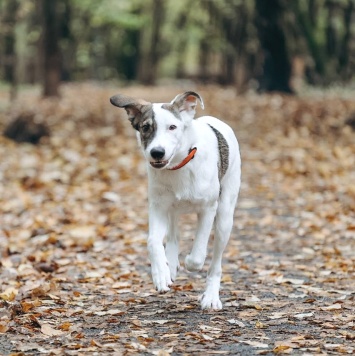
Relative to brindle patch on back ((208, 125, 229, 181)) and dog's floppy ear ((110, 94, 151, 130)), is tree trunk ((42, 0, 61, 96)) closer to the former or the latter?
brindle patch on back ((208, 125, 229, 181))

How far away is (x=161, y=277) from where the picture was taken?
5.79 metres

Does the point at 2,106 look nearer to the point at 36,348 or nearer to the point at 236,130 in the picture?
the point at 236,130

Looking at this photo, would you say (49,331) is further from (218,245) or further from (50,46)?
(50,46)

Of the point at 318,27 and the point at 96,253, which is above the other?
the point at 318,27

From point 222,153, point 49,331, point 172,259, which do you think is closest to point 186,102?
point 222,153

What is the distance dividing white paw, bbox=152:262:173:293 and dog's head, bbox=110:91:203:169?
2.56ft

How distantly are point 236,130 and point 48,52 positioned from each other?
23.8 ft

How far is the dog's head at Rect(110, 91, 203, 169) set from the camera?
5512 mm

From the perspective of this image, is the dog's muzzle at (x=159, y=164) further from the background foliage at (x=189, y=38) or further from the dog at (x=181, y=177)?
the background foliage at (x=189, y=38)

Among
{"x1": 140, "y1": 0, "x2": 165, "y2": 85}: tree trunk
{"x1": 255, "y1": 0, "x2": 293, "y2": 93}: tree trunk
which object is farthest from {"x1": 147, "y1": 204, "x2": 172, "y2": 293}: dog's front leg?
{"x1": 140, "y1": 0, "x2": 165, "y2": 85}: tree trunk

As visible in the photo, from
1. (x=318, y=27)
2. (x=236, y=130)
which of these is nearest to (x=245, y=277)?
(x=236, y=130)

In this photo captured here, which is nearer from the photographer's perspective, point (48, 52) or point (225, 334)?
point (225, 334)

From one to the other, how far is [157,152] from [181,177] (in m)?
0.50

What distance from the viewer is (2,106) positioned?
2455 cm
